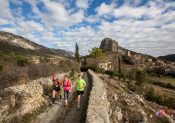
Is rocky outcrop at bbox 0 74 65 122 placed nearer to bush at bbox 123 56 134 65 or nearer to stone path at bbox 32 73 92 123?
stone path at bbox 32 73 92 123

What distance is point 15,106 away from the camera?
15.0 metres

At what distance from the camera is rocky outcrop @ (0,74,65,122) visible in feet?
46.7

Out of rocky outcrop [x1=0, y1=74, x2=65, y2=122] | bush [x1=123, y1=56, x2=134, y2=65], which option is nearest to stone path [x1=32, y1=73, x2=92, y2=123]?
rocky outcrop [x1=0, y1=74, x2=65, y2=122]

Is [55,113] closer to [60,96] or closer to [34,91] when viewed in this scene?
[34,91]

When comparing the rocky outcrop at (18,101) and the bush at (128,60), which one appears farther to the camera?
the bush at (128,60)

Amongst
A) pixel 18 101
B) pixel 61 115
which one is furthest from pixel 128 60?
pixel 18 101

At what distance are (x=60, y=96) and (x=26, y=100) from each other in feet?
15.6

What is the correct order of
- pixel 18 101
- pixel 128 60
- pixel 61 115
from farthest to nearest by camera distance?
1. pixel 128 60
2. pixel 61 115
3. pixel 18 101

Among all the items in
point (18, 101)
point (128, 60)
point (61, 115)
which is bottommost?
point (61, 115)

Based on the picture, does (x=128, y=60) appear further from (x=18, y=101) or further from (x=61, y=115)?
(x=18, y=101)

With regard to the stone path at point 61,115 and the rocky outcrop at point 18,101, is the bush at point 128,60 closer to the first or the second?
the stone path at point 61,115

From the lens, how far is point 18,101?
15.4 m

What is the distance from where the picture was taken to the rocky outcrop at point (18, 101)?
14246 millimetres

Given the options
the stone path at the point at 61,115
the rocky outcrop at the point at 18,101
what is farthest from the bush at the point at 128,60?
the rocky outcrop at the point at 18,101
